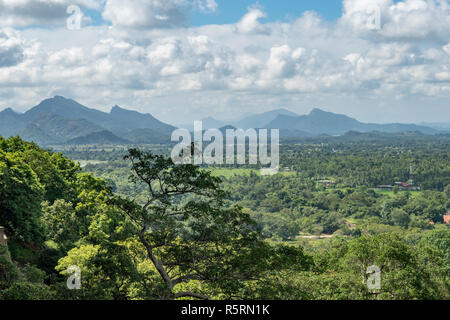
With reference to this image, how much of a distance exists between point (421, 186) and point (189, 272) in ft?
345

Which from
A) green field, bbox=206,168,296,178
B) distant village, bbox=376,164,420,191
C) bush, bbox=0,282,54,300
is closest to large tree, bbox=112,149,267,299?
bush, bbox=0,282,54,300

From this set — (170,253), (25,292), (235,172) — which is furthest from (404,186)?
(25,292)

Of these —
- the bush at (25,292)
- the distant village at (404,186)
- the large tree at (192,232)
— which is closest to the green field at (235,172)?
the distant village at (404,186)

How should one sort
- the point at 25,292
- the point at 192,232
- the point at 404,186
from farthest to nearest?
the point at 404,186, the point at 192,232, the point at 25,292

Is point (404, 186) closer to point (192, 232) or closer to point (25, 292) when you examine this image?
point (192, 232)

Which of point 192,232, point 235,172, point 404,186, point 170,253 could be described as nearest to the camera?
point 192,232

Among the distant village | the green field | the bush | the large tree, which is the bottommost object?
the distant village

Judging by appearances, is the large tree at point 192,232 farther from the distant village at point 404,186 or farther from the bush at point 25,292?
the distant village at point 404,186

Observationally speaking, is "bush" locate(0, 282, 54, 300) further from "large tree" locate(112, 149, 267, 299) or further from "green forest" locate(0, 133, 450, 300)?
"large tree" locate(112, 149, 267, 299)

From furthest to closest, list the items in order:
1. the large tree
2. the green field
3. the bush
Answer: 1. the green field
2. the large tree
3. the bush

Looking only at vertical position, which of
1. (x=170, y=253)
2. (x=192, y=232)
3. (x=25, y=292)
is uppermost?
(x=192, y=232)
